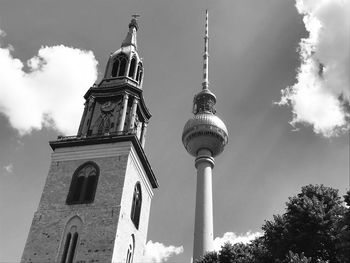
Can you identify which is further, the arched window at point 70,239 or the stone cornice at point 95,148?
the stone cornice at point 95,148

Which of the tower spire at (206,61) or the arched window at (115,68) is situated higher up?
the tower spire at (206,61)

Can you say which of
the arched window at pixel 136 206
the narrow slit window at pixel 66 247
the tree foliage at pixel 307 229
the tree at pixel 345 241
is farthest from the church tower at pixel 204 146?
the tree at pixel 345 241

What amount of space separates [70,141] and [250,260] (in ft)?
62.8

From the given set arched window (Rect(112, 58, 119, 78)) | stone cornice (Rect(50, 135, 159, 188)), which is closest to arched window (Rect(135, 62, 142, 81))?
arched window (Rect(112, 58, 119, 78))

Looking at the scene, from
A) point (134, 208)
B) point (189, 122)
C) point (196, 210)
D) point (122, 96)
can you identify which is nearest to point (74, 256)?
point (134, 208)

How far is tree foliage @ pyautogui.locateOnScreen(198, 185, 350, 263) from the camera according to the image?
23.3 metres

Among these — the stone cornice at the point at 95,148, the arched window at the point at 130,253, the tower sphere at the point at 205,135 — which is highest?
the tower sphere at the point at 205,135

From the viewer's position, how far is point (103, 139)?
37.7 metres

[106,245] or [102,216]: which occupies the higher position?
[102,216]

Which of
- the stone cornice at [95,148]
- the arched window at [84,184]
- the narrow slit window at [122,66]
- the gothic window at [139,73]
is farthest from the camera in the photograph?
the gothic window at [139,73]

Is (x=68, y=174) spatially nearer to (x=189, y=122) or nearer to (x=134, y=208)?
(x=134, y=208)

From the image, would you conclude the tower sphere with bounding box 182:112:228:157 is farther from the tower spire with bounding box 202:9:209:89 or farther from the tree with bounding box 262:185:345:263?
the tree with bounding box 262:185:345:263

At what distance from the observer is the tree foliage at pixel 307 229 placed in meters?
23.3

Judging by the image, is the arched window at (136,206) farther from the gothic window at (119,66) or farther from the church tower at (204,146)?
the church tower at (204,146)
